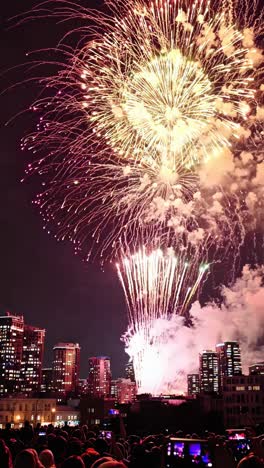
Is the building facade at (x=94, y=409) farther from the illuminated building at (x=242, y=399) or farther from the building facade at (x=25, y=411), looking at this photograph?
the illuminated building at (x=242, y=399)

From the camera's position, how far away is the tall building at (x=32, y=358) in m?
162

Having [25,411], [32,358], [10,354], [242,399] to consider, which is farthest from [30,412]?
[32,358]

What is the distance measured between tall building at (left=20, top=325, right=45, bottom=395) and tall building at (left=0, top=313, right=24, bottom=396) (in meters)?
3.21

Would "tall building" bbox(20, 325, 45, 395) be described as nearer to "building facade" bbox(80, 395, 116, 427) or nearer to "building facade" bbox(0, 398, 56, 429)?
"building facade" bbox(80, 395, 116, 427)

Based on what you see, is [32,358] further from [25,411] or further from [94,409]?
[25,411]

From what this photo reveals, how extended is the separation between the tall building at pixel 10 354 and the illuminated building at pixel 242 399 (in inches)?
3351

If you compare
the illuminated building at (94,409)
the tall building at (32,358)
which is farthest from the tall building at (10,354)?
the illuminated building at (94,409)

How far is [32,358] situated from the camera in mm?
166000

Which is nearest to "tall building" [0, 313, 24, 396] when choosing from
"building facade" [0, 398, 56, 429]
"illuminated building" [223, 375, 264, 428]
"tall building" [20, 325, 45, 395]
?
"tall building" [20, 325, 45, 395]

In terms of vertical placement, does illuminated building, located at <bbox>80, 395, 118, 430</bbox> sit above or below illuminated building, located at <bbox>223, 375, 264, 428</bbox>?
below

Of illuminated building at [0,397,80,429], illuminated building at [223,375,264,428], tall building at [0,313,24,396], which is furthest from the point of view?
tall building at [0,313,24,396]

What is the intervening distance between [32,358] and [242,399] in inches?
3776

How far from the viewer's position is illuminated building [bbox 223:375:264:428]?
80.4m

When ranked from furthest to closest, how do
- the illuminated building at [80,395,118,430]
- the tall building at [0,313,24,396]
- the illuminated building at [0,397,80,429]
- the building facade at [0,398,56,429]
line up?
the tall building at [0,313,24,396]
the illuminated building at [80,395,118,430]
the illuminated building at [0,397,80,429]
the building facade at [0,398,56,429]
